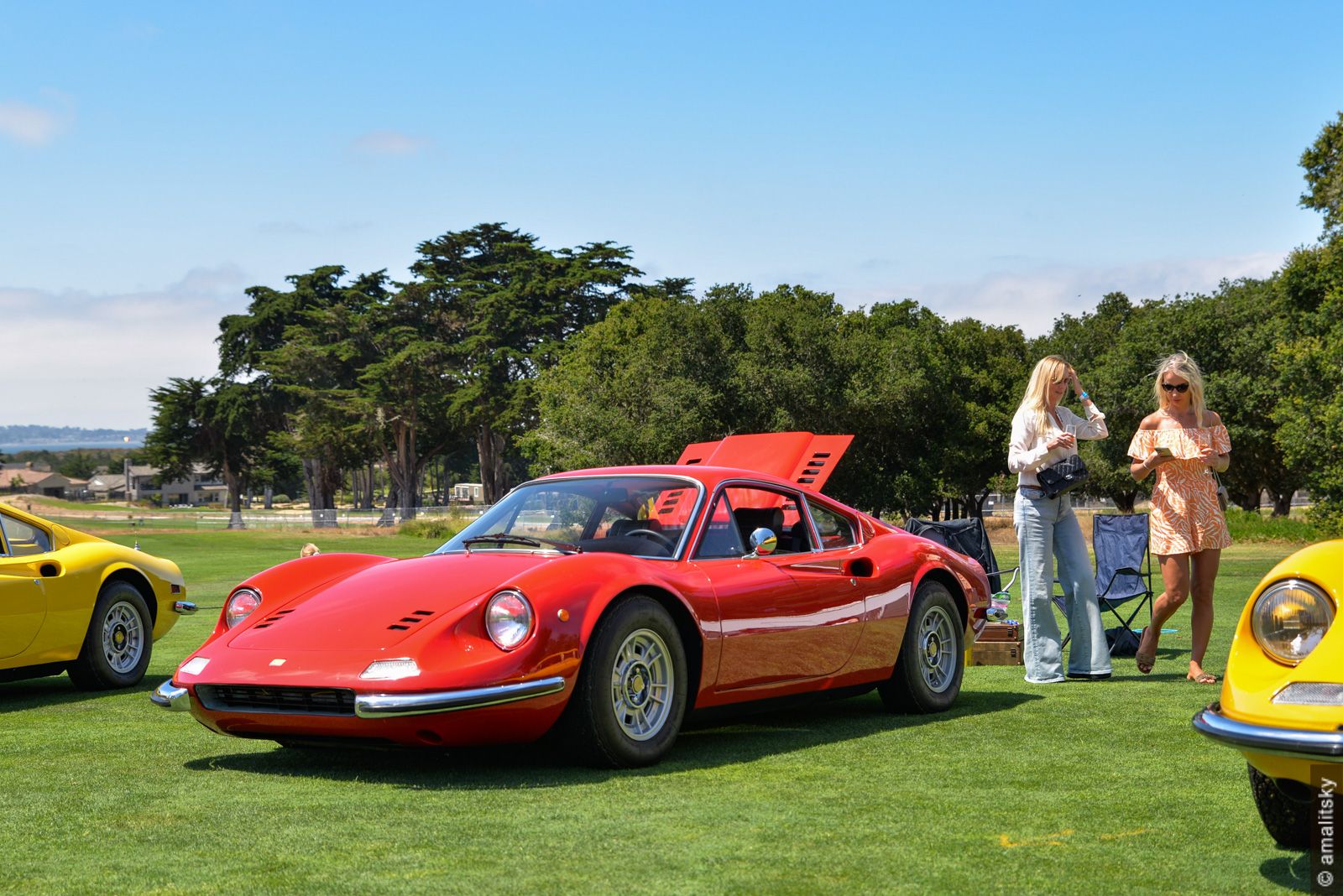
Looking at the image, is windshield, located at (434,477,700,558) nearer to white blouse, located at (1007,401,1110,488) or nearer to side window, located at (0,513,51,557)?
white blouse, located at (1007,401,1110,488)

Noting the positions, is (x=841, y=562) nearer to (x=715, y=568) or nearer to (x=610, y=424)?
(x=715, y=568)

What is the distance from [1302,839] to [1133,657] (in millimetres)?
7394

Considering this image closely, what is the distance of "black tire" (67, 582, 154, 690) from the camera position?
10.8 meters

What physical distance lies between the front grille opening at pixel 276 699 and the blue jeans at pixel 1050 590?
5256 millimetres

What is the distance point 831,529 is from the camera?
28.7ft

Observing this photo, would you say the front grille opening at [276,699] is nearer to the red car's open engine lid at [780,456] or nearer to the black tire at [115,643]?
the black tire at [115,643]

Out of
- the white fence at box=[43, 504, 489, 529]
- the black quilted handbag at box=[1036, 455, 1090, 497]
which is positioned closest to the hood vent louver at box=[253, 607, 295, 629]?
the black quilted handbag at box=[1036, 455, 1090, 497]

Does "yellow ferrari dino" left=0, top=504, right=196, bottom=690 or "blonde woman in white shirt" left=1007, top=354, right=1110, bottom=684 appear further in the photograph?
"blonde woman in white shirt" left=1007, top=354, right=1110, bottom=684

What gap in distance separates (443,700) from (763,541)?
7.06 ft

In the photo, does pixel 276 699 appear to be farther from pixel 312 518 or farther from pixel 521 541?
pixel 312 518

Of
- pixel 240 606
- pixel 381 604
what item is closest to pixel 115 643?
pixel 240 606

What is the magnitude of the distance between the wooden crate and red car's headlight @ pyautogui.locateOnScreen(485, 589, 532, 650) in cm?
599

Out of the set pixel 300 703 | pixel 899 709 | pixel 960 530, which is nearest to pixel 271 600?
pixel 300 703

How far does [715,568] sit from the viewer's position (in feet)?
25.1
